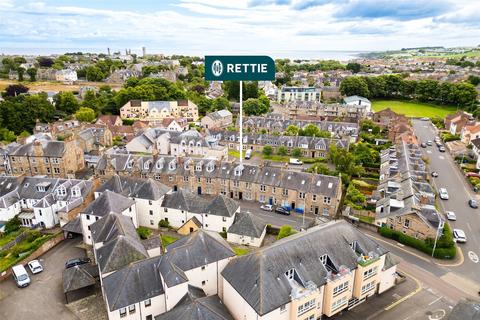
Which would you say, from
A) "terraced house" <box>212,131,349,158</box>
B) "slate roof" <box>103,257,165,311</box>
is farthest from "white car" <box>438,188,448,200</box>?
"slate roof" <box>103,257,165,311</box>

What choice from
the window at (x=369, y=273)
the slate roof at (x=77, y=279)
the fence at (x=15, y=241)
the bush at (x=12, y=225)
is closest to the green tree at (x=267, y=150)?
the window at (x=369, y=273)

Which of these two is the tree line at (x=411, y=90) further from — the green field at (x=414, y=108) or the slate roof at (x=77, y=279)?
the slate roof at (x=77, y=279)

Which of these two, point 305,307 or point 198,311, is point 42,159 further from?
point 305,307

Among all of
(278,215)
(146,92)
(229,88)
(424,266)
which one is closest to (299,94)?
(229,88)

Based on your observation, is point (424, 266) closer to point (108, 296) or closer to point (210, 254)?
point (210, 254)

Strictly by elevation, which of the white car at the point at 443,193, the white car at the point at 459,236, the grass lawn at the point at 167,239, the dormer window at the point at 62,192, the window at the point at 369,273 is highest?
the dormer window at the point at 62,192

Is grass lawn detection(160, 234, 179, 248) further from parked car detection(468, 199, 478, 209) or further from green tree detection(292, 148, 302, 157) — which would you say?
parked car detection(468, 199, 478, 209)
